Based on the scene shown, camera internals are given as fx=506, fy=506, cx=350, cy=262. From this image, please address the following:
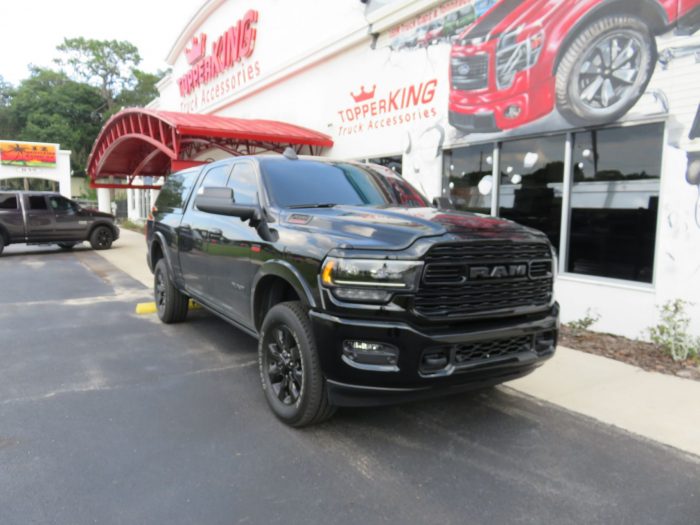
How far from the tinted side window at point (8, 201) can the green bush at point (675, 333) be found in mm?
15788

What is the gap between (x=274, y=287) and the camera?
13.0ft

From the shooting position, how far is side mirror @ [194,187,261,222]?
3.89 metres

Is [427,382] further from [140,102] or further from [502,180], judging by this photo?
[140,102]

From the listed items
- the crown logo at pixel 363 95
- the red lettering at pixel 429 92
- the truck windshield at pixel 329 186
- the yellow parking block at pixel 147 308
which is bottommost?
the yellow parking block at pixel 147 308

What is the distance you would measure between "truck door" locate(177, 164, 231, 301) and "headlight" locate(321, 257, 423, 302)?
2.26 meters

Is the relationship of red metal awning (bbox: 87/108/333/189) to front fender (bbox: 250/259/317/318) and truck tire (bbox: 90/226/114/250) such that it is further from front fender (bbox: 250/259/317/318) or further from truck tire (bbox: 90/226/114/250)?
front fender (bbox: 250/259/317/318)

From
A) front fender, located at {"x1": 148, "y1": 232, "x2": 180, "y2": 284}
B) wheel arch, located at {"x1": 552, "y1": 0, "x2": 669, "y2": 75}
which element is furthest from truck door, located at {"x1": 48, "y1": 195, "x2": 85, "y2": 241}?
wheel arch, located at {"x1": 552, "y1": 0, "x2": 669, "y2": 75}

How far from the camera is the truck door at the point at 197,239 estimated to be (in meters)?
5.13

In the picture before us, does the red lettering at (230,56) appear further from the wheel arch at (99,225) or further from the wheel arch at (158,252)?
the wheel arch at (158,252)

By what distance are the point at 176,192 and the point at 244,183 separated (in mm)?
2180

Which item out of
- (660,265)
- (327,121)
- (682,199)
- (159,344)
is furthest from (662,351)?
(327,121)

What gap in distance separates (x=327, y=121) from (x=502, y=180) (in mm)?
5584

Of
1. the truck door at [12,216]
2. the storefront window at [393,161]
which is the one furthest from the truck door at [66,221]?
the storefront window at [393,161]

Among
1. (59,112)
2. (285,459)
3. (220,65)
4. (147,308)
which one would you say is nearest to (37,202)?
(220,65)
